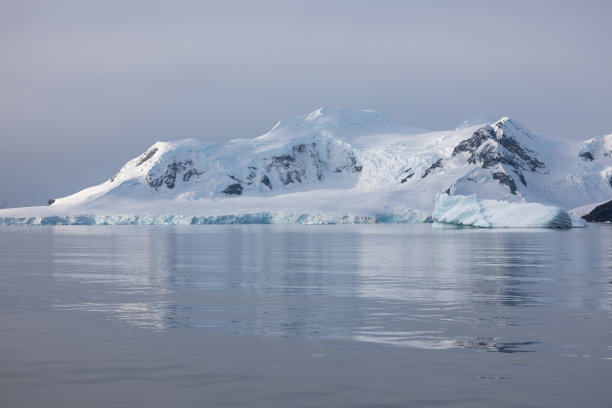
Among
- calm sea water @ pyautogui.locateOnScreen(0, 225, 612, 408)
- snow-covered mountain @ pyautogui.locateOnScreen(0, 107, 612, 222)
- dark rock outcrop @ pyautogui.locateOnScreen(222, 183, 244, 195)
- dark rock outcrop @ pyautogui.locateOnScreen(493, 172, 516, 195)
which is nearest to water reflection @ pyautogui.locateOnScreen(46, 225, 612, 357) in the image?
calm sea water @ pyautogui.locateOnScreen(0, 225, 612, 408)

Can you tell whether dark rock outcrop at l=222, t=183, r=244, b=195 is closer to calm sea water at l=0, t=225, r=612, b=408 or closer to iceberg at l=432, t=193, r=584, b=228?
iceberg at l=432, t=193, r=584, b=228

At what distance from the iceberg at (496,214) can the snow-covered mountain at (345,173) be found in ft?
120

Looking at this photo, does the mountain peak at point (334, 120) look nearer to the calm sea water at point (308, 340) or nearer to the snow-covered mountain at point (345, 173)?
the snow-covered mountain at point (345, 173)

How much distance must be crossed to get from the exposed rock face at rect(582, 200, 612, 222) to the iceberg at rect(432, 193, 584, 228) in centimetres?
3714

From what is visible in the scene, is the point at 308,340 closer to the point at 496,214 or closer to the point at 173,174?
the point at 496,214

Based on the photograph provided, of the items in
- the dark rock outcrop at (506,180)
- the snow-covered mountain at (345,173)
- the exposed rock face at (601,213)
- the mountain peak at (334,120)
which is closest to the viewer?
the exposed rock face at (601,213)

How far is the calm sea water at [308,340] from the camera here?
425 inches

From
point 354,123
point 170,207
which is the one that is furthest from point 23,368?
point 354,123

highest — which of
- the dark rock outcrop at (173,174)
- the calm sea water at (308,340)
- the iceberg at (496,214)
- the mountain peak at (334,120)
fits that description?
the mountain peak at (334,120)

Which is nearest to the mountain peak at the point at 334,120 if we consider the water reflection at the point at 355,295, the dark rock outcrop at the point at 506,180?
the dark rock outcrop at the point at 506,180

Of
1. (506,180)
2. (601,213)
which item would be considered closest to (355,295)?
(601,213)

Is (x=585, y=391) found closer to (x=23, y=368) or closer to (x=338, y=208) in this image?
(x=23, y=368)

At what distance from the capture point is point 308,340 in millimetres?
14492

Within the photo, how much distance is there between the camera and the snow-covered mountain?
13888cm
